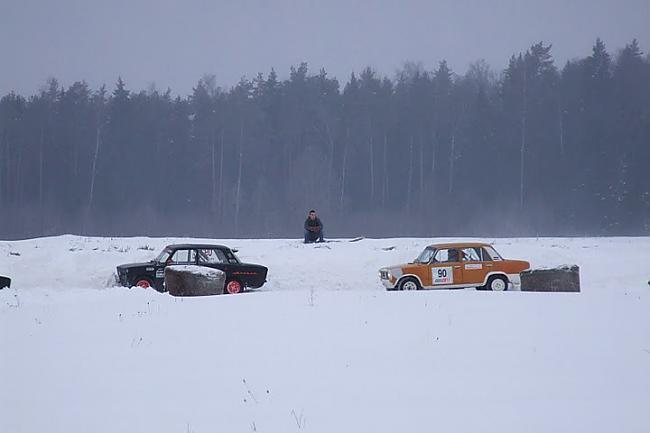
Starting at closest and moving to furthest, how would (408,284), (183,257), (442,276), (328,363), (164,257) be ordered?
(328,363) → (408,284) → (442,276) → (164,257) → (183,257)

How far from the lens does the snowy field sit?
6.66m

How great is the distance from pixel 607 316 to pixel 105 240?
19.8m

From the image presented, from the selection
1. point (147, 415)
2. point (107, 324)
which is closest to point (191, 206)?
point (107, 324)

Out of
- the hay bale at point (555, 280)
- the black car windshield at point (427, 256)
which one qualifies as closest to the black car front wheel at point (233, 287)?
the black car windshield at point (427, 256)

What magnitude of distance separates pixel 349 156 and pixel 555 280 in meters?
43.6

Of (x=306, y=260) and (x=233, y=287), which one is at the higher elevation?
(x=306, y=260)

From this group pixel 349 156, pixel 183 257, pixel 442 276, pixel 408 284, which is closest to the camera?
pixel 408 284

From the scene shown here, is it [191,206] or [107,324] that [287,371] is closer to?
[107,324]

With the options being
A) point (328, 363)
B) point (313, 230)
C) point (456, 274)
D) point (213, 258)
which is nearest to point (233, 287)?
point (213, 258)

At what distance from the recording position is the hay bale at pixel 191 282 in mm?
15180

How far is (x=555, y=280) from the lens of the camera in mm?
15703

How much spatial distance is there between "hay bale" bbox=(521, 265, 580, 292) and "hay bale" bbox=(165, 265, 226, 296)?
725 centimetres

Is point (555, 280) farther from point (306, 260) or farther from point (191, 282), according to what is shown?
point (306, 260)

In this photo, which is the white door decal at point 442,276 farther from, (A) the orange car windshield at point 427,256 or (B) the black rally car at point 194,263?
(B) the black rally car at point 194,263
